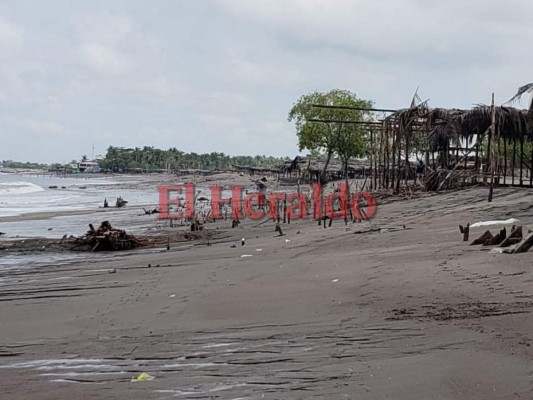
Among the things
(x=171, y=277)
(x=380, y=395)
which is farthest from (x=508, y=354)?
(x=171, y=277)

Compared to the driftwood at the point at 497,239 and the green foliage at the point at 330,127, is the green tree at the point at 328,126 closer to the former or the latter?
the green foliage at the point at 330,127

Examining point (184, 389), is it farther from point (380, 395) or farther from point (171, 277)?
point (171, 277)

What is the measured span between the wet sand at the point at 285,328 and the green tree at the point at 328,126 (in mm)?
27821

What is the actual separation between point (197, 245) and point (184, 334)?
1078 centimetres

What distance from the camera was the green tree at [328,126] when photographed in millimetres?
39844

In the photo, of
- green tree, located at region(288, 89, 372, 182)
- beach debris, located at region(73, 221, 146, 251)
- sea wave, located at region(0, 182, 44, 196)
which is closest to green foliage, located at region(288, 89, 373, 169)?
green tree, located at region(288, 89, 372, 182)

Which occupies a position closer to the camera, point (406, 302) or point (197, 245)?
point (406, 302)

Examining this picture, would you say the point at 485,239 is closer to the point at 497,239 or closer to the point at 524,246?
the point at 497,239

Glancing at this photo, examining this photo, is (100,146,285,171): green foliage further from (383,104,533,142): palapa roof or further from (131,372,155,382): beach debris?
(131,372,155,382): beach debris

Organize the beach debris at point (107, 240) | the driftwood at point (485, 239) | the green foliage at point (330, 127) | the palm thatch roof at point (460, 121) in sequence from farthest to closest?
the green foliage at point (330, 127)
the palm thatch roof at point (460, 121)
the beach debris at point (107, 240)
the driftwood at point (485, 239)

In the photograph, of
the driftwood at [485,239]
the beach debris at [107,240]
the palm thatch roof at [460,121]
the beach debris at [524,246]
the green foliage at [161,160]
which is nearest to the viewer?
the beach debris at [524,246]

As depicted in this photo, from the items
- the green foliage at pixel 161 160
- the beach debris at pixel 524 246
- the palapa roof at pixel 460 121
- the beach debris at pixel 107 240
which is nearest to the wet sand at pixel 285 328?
the beach debris at pixel 524 246

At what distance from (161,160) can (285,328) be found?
435 ft

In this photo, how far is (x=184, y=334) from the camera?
6.57 metres
